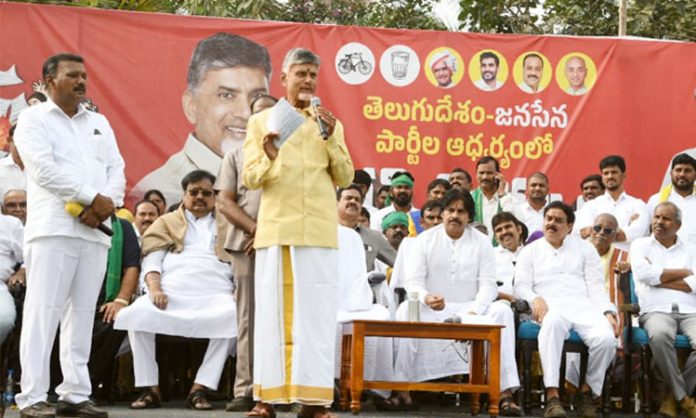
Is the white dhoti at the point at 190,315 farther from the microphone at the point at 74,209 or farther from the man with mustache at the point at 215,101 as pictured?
the man with mustache at the point at 215,101

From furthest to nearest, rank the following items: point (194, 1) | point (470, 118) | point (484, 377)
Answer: point (194, 1) → point (470, 118) → point (484, 377)

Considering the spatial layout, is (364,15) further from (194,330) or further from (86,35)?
(194,330)

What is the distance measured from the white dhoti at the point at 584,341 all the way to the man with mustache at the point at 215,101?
4.03 meters

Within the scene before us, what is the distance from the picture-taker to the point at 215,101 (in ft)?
41.3

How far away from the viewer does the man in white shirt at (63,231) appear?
7570 mm

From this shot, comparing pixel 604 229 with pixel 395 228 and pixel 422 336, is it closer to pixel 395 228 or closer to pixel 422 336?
pixel 395 228

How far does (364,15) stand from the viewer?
2516cm

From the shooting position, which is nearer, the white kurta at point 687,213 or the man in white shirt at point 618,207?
the white kurta at point 687,213

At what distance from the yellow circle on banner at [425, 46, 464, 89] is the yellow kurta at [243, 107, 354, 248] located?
5.71m

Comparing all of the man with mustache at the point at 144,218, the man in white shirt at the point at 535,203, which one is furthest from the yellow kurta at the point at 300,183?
the man in white shirt at the point at 535,203

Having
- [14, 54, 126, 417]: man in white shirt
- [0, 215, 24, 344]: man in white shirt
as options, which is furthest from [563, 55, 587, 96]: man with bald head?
[14, 54, 126, 417]: man in white shirt

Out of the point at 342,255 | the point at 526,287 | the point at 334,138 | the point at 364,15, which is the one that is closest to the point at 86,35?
the point at 342,255

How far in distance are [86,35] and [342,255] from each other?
4.08 meters

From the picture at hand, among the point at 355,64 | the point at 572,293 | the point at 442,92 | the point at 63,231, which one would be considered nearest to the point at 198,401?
the point at 63,231
